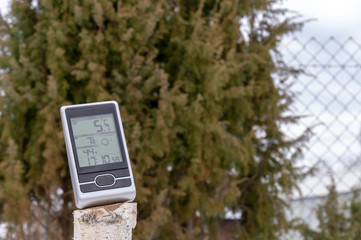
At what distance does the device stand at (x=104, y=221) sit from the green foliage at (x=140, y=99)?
A: 1.47 metres

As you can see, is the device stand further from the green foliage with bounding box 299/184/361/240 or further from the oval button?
the green foliage with bounding box 299/184/361/240

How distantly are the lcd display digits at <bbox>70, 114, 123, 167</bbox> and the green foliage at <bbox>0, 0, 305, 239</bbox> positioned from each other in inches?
55.5

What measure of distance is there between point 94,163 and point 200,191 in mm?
2161

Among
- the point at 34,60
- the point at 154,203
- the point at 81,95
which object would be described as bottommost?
the point at 154,203

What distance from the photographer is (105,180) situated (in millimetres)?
1630

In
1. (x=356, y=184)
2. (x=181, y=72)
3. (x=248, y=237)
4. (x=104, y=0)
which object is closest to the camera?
(x=104, y=0)

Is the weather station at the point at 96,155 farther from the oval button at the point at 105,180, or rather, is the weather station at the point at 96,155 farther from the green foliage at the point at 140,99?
the green foliage at the point at 140,99

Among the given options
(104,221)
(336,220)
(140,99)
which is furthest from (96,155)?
(336,220)

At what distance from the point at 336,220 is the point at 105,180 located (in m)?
3.26

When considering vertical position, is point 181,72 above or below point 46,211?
above

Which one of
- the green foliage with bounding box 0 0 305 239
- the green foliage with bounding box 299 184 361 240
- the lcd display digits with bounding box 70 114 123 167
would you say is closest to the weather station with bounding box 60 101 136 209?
the lcd display digits with bounding box 70 114 123 167

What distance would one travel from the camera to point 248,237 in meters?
3.93

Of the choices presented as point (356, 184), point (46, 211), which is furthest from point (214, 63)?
point (356, 184)

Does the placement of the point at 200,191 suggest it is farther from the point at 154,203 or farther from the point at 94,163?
the point at 94,163
